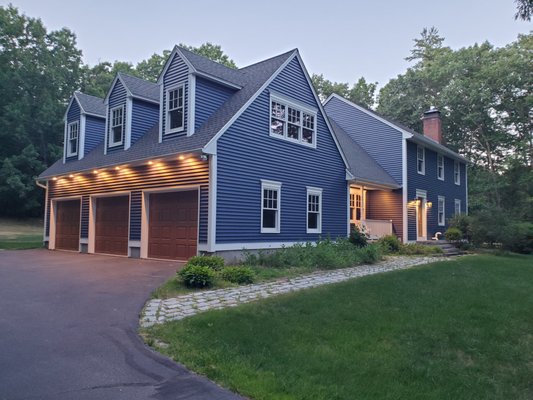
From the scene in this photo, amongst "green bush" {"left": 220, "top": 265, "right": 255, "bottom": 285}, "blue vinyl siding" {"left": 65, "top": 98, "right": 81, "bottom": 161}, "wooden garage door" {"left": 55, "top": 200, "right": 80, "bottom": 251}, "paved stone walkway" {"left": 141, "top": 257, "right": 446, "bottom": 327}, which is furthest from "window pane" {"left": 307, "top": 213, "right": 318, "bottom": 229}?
"blue vinyl siding" {"left": 65, "top": 98, "right": 81, "bottom": 161}

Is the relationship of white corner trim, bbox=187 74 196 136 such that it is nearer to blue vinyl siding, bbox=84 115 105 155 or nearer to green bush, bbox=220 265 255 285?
green bush, bbox=220 265 255 285

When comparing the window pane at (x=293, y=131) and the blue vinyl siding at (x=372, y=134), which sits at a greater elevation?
the blue vinyl siding at (x=372, y=134)

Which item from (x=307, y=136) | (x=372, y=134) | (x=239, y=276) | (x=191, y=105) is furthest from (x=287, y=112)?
(x=372, y=134)

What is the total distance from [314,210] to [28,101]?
30401mm

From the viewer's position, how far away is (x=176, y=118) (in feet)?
44.2

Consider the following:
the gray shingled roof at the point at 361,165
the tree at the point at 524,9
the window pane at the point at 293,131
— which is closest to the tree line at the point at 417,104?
the gray shingled roof at the point at 361,165

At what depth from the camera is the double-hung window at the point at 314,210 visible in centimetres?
1566

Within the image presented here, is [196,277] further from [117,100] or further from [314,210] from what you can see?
[117,100]

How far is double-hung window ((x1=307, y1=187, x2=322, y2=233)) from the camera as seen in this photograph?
1566cm

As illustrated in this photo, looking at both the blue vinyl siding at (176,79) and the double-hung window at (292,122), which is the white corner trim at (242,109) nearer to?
the double-hung window at (292,122)

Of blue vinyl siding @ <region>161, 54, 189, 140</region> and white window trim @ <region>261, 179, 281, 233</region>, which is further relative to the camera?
white window trim @ <region>261, 179, 281, 233</region>

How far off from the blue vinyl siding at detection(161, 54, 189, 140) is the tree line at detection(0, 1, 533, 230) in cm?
2348

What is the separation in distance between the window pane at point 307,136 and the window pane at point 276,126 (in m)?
1.38

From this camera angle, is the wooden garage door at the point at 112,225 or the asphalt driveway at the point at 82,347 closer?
A: the asphalt driveway at the point at 82,347
